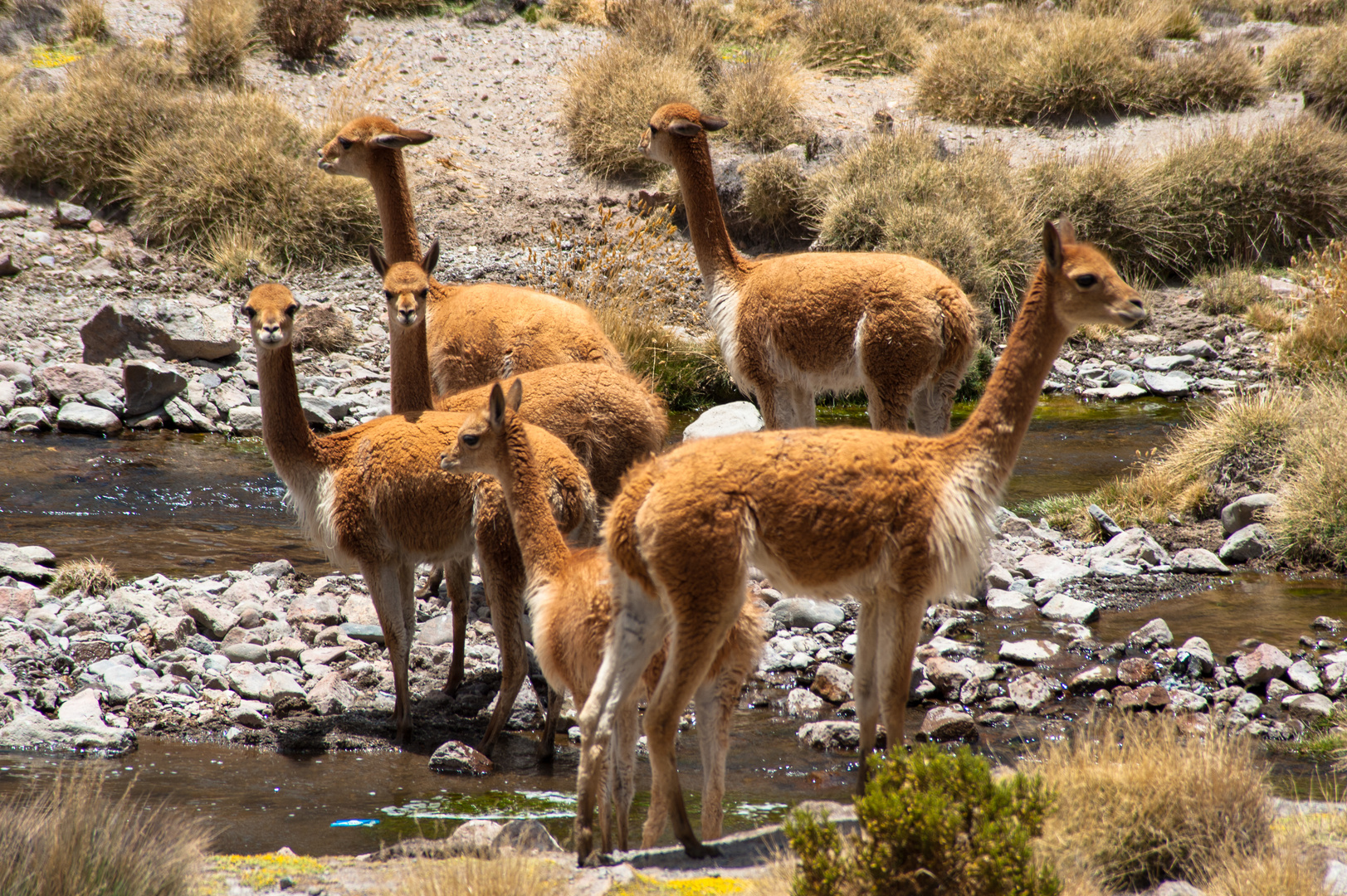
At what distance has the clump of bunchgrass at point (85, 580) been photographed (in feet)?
24.7

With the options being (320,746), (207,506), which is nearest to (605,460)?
(320,746)

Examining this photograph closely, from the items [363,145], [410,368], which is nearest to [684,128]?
[363,145]

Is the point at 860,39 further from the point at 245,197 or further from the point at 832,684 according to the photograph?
the point at 832,684

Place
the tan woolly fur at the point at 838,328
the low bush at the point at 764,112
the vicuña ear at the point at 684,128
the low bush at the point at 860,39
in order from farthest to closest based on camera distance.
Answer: the low bush at the point at 860,39
the low bush at the point at 764,112
the vicuña ear at the point at 684,128
the tan woolly fur at the point at 838,328

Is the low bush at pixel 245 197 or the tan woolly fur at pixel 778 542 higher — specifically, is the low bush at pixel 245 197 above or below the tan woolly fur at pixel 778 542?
above

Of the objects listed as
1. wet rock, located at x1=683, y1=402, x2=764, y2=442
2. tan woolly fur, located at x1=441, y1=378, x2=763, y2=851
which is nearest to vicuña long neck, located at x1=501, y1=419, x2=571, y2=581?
tan woolly fur, located at x1=441, y1=378, x2=763, y2=851

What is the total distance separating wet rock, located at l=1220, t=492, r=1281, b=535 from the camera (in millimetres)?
8977

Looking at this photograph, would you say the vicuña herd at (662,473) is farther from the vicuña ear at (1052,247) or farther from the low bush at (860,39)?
the low bush at (860,39)

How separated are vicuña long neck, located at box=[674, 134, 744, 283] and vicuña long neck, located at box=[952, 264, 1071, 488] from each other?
393 cm

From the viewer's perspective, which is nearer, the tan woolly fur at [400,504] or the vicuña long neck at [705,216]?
the tan woolly fur at [400,504]

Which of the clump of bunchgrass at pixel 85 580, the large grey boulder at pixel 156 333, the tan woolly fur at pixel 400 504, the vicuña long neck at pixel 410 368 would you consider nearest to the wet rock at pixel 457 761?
the tan woolly fur at pixel 400 504

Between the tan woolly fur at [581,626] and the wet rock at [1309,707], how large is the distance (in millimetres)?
3442

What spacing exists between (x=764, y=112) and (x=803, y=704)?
49.5 ft

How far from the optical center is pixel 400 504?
598cm
